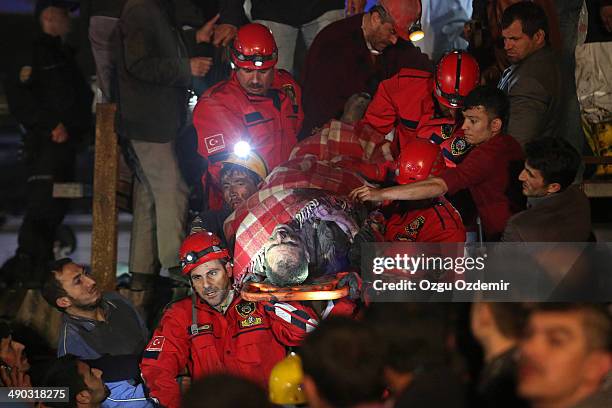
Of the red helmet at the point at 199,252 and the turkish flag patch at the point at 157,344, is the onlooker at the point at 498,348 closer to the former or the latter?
the red helmet at the point at 199,252

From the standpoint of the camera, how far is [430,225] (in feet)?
18.4

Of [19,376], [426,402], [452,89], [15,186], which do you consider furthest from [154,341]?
[15,186]

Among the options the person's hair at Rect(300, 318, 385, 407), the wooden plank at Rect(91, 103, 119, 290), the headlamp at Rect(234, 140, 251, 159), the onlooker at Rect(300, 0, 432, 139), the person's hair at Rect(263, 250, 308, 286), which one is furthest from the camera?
the wooden plank at Rect(91, 103, 119, 290)

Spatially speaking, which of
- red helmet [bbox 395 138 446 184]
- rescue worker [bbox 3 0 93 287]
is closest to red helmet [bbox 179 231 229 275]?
red helmet [bbox 395 138 446 184]

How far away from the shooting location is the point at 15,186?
47.3 feet

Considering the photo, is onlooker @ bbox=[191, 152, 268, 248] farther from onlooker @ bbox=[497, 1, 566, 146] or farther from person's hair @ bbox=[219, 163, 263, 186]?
onlooker @ bbox=[497, 1, 566, 146]

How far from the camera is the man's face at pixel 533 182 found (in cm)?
518

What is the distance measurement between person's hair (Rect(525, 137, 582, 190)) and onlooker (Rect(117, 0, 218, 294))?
258cm

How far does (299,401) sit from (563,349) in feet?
6.20

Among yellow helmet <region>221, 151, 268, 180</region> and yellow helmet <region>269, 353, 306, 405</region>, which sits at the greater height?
yellow helmet <region>221, 151, 268, 180</region>

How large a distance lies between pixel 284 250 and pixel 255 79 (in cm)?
154

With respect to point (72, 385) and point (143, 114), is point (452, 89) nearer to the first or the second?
point (143, 114)

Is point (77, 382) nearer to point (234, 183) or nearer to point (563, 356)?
point (234, 183)

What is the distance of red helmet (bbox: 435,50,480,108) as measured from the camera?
594 centimetres
